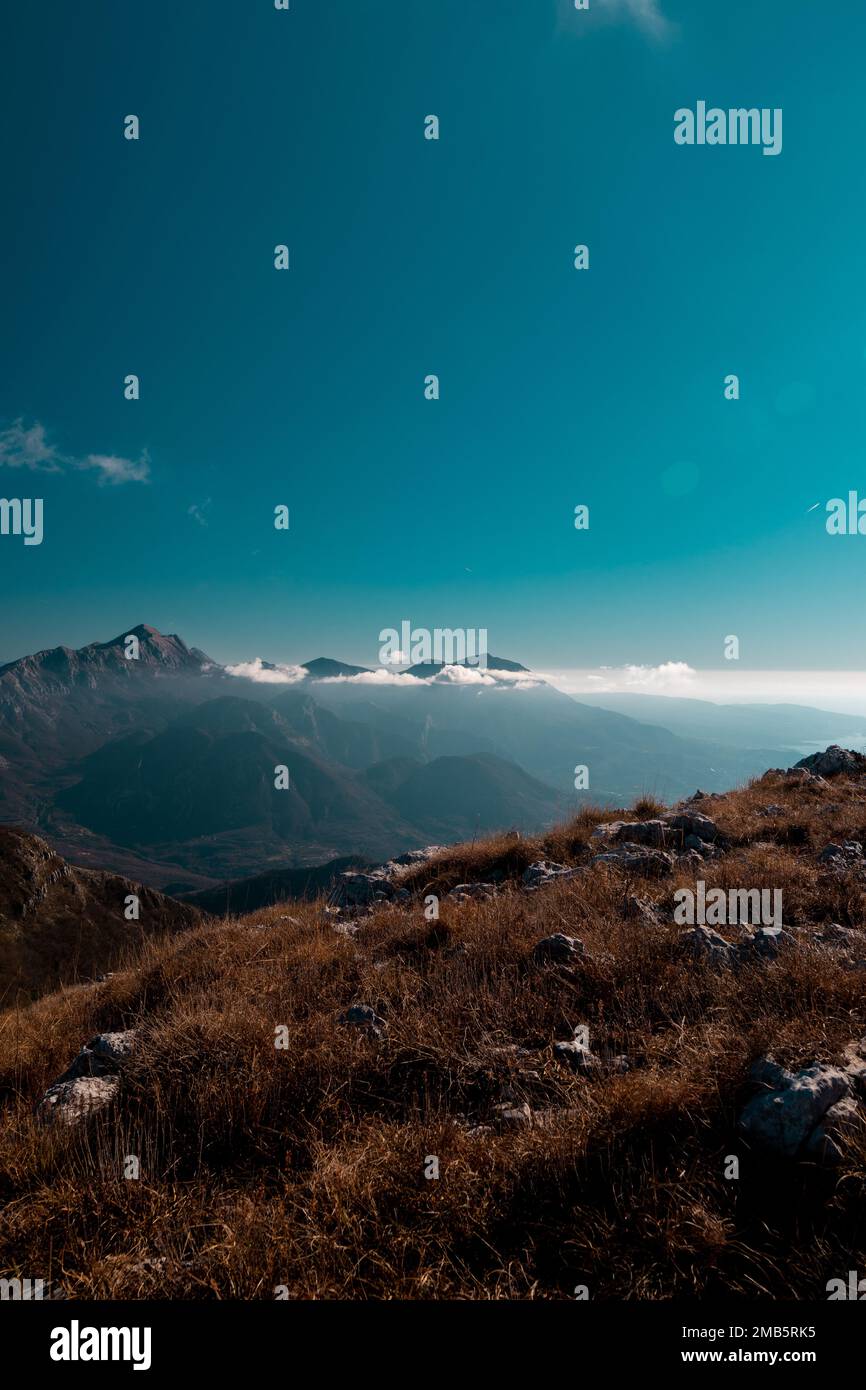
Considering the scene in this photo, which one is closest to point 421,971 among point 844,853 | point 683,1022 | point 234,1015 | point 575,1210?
point 234,1015

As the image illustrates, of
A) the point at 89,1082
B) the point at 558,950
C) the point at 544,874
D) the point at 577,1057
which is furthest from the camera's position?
the point at 544,874

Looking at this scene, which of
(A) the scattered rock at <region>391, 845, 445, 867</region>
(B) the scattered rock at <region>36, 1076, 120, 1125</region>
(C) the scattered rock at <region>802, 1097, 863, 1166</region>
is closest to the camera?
(C) the scattered rock at <region>802, 1097, 863, 1166</region>

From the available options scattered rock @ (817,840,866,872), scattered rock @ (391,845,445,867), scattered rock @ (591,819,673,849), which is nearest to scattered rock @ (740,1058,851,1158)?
scattered rock @ (817,840,866,872)

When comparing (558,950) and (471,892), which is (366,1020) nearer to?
(558,950)

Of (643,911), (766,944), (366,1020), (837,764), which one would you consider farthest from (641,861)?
(837,764)

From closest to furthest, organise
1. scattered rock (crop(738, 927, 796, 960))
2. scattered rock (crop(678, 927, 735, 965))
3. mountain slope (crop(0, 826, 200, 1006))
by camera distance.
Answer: scattered rock (crop(738, 927, 796, 960)) < scattered rock (crop(678, 927, 735, 965)) < mountain slope (crop(0, 826, 200, 1006))

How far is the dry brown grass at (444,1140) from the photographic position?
2.55m

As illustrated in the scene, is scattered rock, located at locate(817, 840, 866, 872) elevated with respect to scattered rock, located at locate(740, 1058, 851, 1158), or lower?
lower

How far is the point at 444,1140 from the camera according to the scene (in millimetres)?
3332

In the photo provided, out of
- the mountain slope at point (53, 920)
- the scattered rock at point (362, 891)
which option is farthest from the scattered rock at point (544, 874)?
the mountain slope at point (53, 920)

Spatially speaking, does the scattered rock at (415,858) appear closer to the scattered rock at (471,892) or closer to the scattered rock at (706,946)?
the scattered rock at (471,892)

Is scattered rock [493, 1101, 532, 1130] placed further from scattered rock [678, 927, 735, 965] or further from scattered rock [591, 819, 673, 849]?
scattered rock [591, 819, 673, 849]

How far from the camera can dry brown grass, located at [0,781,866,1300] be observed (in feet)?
8.38
